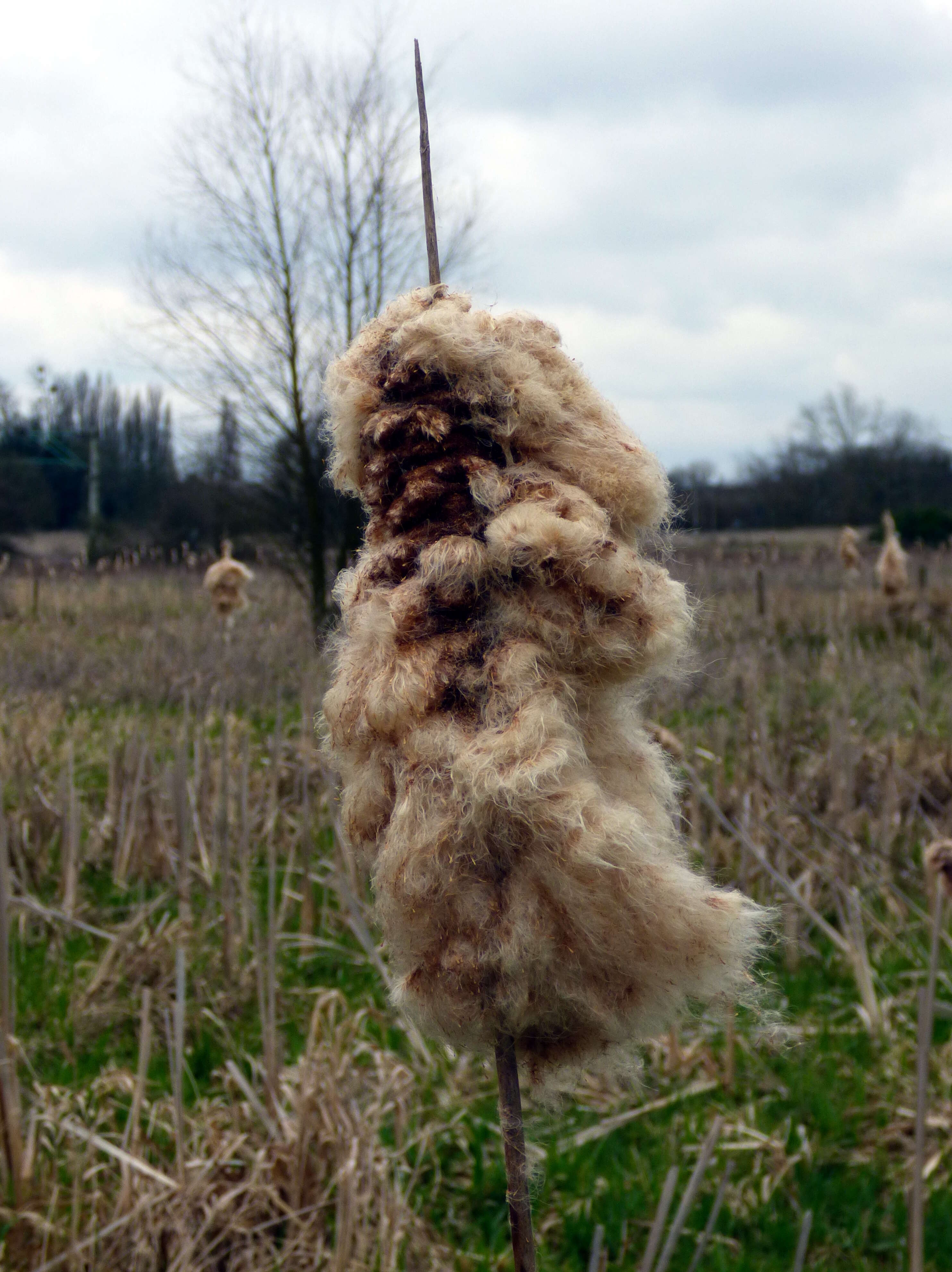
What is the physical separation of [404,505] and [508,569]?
99 millimetres

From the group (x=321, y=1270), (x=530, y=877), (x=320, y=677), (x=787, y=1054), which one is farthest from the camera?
(x=320, y=677)

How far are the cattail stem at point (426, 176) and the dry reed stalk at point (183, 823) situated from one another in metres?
2.59

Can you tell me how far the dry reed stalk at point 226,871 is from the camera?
2.96 meters

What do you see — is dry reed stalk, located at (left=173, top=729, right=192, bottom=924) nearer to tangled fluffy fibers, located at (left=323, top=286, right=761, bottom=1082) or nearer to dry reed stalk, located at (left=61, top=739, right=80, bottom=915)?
dry reed stalk, located at (left=61, top=739, right=80, bottom=915)

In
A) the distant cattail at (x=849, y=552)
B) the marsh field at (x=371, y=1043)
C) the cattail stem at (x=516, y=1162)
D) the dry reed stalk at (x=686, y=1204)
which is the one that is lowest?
the marsh field at (x=371, y=1043)

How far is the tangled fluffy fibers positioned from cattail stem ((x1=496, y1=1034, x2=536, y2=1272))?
0.03 m

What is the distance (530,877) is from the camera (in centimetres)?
72

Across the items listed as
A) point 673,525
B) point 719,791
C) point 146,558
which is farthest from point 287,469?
point 673,525

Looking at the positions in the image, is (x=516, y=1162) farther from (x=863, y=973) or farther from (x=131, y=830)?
(x=131, y=830)

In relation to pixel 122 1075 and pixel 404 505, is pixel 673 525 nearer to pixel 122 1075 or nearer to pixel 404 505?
pixel 404 505

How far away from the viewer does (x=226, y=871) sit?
2.98 meters

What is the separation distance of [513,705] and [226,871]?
2.48 metres

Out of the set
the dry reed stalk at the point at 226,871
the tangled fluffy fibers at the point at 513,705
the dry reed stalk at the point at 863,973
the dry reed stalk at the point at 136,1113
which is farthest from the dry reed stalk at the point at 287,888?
the tangled fluffy fibers at the point at 513,705

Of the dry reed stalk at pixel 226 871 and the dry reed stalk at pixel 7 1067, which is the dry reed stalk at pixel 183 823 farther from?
the dry reed stalk at pixel 7 1067
